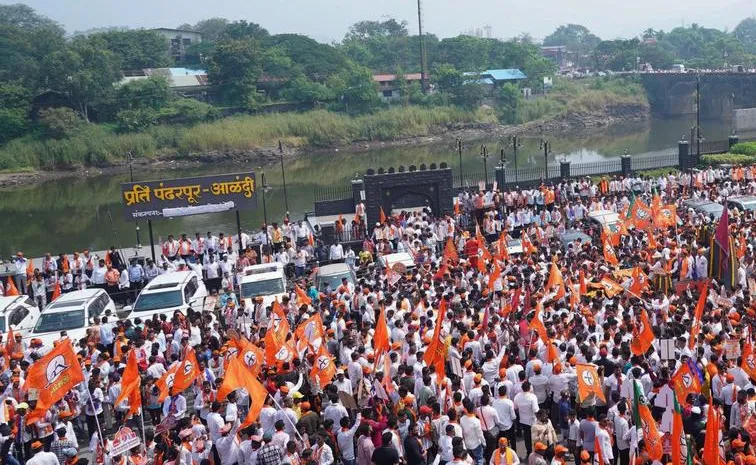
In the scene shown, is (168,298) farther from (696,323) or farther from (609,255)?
(696,323)

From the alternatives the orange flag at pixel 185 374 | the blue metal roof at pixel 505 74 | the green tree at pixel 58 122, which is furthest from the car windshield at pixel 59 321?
the blue metal roof at pixel 505 74

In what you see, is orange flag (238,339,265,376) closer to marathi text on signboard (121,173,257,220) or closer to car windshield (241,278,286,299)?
car windshield (241,278,286,299)

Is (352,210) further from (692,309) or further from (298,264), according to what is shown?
(692,309)

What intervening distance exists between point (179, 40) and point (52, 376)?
101 meters

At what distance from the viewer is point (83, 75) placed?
63938 millimetres

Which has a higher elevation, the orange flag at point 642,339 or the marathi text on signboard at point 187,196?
the marathi text on signboard at point 187,196

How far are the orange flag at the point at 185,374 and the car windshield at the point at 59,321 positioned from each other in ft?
16.8

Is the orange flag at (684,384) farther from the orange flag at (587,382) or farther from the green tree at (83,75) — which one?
the green tree at (83,75)

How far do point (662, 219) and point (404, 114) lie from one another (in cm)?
5895

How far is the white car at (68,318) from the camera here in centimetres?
1499

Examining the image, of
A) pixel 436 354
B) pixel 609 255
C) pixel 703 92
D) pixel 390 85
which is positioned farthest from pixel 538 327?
pixel 703 92

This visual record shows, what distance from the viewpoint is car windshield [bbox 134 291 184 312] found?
1628 cm

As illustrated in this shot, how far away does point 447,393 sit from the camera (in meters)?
10.3

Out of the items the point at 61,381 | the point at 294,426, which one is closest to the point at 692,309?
the point at 294,426
